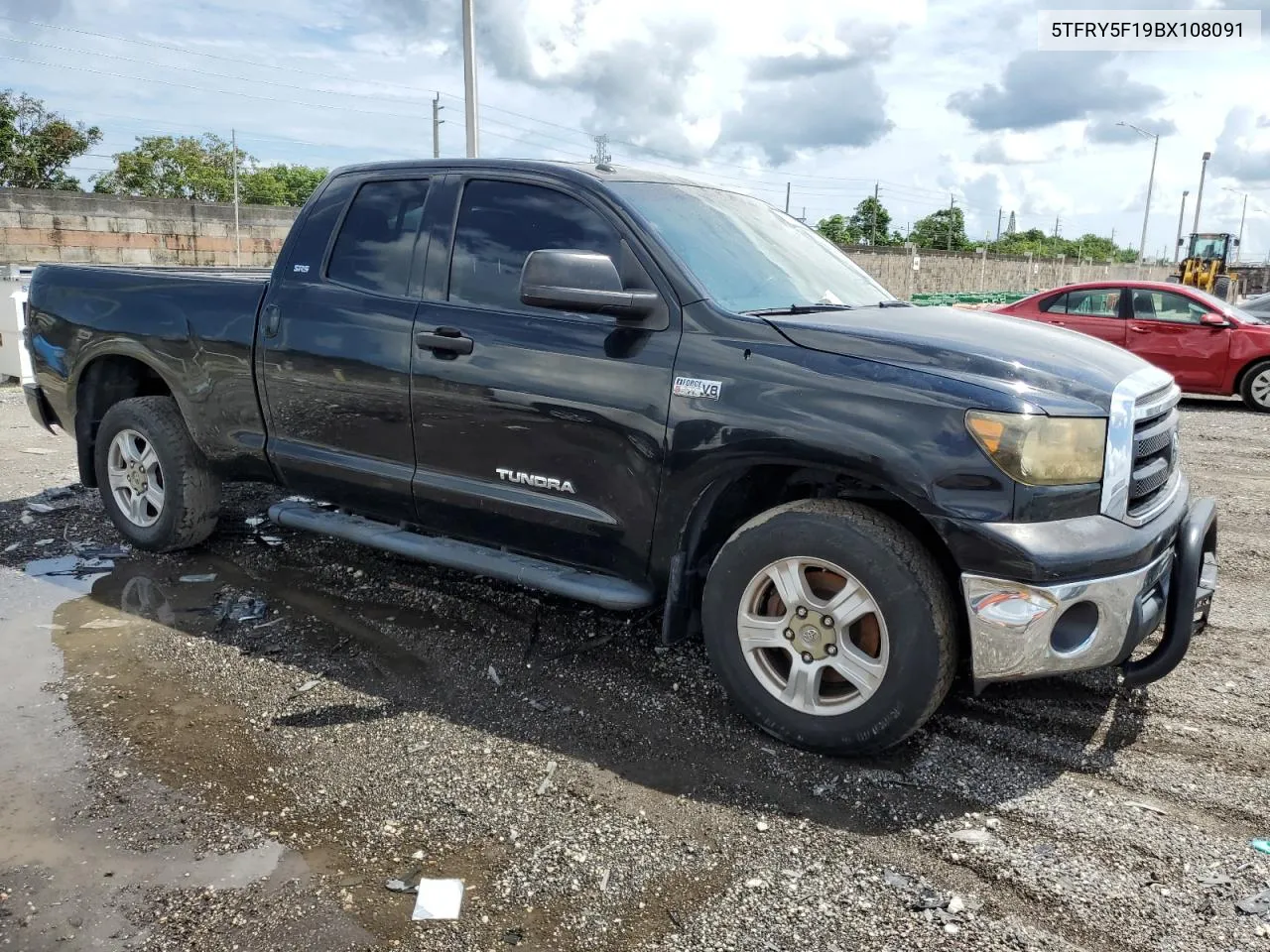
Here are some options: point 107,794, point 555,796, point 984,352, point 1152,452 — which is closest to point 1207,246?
point 1152,452

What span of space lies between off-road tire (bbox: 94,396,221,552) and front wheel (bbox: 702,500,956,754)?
10.2 feet

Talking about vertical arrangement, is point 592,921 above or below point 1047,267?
below

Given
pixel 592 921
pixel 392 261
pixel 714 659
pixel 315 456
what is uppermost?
pixel 392 261

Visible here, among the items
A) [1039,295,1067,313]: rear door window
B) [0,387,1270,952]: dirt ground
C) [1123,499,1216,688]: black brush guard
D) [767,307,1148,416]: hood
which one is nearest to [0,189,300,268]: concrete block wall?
[1039,295,1067,313]: rear door window

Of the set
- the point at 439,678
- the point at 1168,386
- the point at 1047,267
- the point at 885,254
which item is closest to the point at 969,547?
the point at 1168,386

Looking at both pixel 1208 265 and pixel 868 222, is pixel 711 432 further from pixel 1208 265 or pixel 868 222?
pixel 868 222

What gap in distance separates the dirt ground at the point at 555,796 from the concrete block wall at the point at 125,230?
575 inches

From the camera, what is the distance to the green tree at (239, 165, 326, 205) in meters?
46.8

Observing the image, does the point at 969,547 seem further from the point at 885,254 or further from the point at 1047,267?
the point at 1047,267

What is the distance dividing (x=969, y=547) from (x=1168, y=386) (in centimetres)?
132

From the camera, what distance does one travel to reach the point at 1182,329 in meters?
12.3

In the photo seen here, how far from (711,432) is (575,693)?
1.21 m

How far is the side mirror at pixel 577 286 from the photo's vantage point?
3490mm

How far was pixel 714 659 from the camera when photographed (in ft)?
11.7
